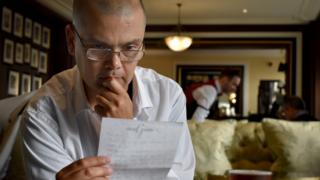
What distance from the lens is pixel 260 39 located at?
9.51 m

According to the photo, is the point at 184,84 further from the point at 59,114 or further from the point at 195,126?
the point at 59,114

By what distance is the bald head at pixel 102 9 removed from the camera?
43.3 inches

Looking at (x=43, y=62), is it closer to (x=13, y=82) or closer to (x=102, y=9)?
(x=13, y=82)

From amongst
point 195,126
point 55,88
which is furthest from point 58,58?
point 55,88

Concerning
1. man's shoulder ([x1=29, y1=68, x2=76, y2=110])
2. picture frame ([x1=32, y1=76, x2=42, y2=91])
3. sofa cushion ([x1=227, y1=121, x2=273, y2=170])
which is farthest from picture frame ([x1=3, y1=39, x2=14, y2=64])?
man's shoulder ([x1=29, y1=68, x2=76, y2=110])

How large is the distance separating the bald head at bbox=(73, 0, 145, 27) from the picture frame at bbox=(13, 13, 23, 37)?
5.97 meters

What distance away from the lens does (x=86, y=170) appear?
0.97 m

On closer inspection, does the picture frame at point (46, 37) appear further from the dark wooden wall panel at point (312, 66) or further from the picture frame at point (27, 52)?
the dark wooden wall panel at point (312, 66)

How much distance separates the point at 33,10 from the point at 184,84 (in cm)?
913

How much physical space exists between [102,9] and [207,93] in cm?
483

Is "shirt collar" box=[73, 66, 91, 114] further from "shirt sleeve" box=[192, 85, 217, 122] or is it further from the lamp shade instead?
the lamp shade

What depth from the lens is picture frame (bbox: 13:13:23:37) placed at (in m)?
6.86

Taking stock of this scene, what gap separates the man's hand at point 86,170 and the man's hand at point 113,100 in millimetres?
145

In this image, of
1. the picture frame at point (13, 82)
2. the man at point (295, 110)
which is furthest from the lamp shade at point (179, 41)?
the man at point (295, 110)
